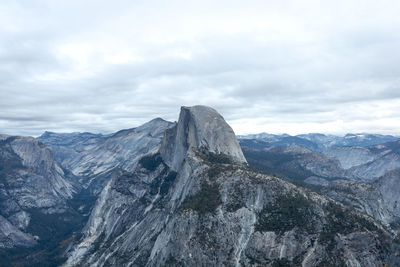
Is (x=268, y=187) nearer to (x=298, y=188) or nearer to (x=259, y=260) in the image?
(x=298, y=188)

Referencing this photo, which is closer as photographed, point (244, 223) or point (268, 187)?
point (244, 223)

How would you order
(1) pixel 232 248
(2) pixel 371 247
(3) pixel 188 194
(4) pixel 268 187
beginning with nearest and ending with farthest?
(2) pixel 371 247 → (1) pixel 232 248 → (4) pixel 268 187 → (3) pixel 188 194

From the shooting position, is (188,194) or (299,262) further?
(188,194)

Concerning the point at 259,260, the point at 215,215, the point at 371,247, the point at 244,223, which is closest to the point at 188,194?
the point at 215,215

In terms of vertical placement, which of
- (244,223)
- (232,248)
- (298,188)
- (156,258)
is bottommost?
(156,258)

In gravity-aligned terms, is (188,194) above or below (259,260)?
above

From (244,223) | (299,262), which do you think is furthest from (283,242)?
(244,223)

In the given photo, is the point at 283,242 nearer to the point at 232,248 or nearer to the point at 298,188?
the point at 232,248

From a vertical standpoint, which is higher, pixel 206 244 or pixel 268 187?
pixel 268 187

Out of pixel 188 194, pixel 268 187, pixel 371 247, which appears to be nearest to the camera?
pixel 371 247
